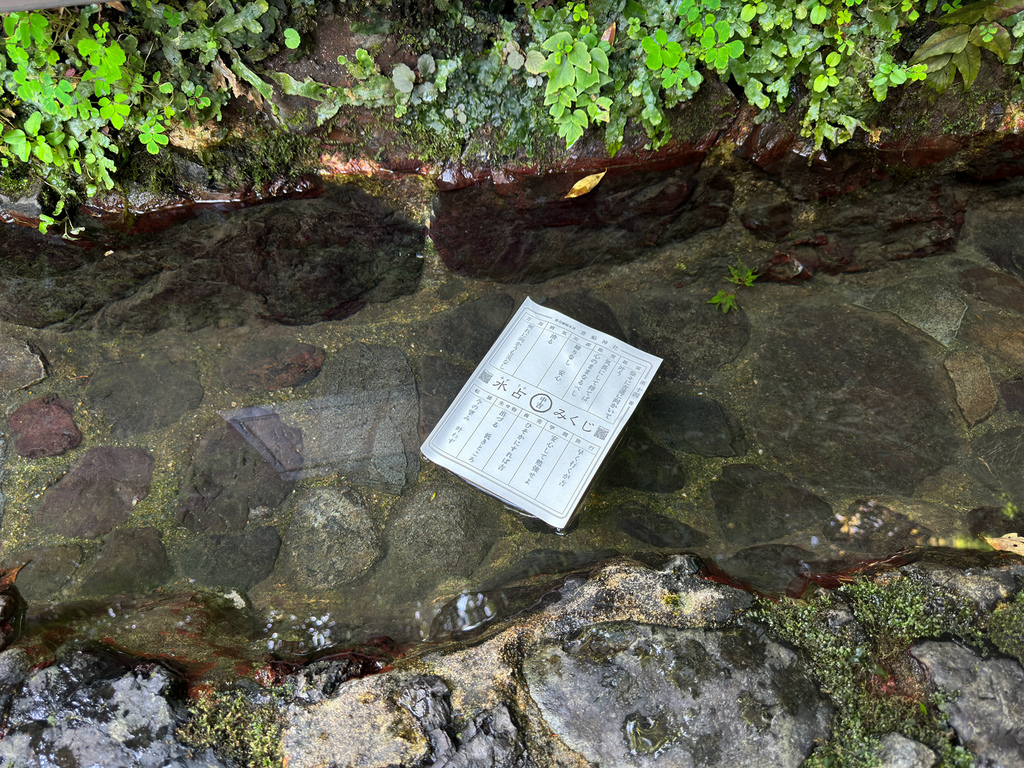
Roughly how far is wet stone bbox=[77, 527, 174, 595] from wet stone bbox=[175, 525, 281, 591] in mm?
86

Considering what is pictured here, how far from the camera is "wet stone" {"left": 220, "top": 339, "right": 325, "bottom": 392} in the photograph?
2.66 meters

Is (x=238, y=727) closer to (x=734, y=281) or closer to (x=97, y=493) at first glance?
(x=97, y=493)

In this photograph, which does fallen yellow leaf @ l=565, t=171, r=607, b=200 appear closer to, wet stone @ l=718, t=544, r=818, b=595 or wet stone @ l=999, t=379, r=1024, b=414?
wet stone @ l=718, t=544, r=818, b=595

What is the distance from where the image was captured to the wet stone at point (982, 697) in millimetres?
1434

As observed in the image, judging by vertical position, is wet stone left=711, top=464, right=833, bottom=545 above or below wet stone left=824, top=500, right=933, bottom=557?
below

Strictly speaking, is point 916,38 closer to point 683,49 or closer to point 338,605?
Result: point 683,49

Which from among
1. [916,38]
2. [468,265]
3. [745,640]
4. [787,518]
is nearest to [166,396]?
[468,265]

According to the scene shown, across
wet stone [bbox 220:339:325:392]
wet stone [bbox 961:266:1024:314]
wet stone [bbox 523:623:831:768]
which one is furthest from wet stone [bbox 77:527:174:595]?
wet stone [bbox 961:266:1024:314]

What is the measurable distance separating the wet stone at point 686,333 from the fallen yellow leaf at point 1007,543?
1182 mm

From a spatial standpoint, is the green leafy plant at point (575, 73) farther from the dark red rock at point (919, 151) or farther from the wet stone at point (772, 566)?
the wet stone at point (772, 566)

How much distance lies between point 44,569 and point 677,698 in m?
2.42

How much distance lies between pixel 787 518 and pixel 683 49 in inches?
75.0

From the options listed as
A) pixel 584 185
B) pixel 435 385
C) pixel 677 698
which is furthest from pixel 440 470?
pixel 584 185

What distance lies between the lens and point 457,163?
2359mm
